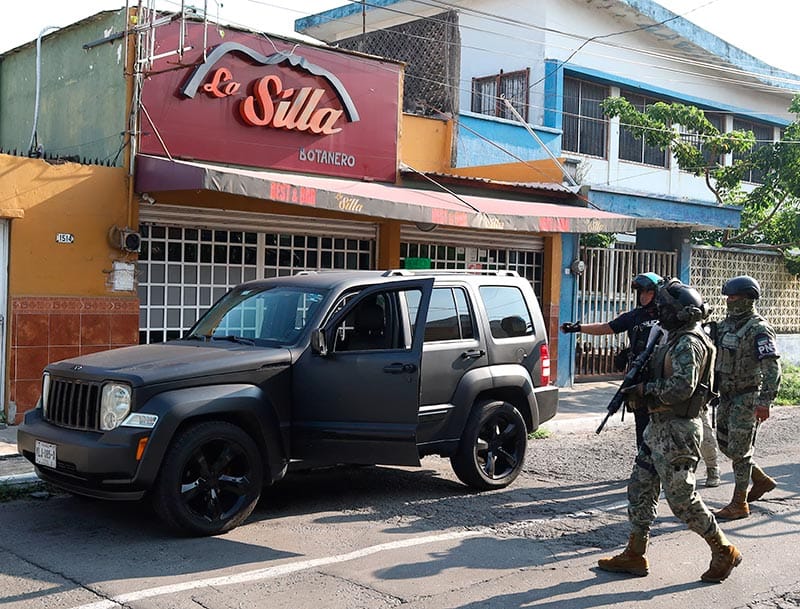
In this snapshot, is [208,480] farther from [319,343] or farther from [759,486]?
[759,486]

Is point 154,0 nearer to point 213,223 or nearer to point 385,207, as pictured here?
point 213,223

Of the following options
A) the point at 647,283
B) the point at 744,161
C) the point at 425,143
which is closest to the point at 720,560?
the point at 647,283

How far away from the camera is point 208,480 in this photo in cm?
627

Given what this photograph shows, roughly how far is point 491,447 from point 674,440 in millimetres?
2518

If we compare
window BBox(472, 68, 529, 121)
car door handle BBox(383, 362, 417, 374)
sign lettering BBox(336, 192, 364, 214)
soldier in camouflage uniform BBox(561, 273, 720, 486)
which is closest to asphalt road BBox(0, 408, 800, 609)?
soldier in camouflage uniform BBox(561, 273, 720, 486)

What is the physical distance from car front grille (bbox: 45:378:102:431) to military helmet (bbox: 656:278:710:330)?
370 centimetres

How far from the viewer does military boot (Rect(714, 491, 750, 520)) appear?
6996 millimetres

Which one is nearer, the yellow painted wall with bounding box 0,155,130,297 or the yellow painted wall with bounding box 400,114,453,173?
the yellow painted wall with bounding box 0,155,130,297

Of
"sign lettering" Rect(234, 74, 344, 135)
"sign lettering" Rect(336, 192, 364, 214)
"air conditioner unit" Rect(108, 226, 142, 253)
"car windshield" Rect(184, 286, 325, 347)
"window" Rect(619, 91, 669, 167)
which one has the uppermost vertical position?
"window" Rect(619, 91, 669, 167)

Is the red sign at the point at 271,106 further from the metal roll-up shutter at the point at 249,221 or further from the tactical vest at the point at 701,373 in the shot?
the tactical vest at the point at 701,373

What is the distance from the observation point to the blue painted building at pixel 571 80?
51.4 feet

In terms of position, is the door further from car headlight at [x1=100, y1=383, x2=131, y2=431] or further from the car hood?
car headlight at [x1=100, y1=383, x2=131, y2=431]

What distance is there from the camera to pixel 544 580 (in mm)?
5508

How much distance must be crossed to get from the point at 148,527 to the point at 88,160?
6214 mm
